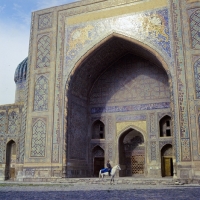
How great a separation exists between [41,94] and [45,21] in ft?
9.58

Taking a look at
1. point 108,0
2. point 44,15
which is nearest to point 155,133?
point 108,0

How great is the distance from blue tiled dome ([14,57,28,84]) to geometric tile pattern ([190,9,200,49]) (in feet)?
33.7

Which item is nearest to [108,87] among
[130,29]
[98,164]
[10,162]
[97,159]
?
[130,29]

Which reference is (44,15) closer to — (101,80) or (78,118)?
(101,80)

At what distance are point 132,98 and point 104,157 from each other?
2.44 m

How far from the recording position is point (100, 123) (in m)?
11.8

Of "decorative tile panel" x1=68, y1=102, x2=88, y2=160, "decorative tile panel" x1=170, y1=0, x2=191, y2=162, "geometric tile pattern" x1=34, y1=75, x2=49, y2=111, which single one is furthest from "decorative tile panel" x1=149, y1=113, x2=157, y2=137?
"geometric tile pattern" x1=34, y1=75, x2=49, y2=111

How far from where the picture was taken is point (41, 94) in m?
10.6

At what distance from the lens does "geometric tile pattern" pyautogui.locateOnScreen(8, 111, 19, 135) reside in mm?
11750

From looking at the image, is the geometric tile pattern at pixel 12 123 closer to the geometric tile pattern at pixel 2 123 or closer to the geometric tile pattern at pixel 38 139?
the geometric tile pattern at pixel 2 123

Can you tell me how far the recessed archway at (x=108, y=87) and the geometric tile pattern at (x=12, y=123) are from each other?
2.59 metres

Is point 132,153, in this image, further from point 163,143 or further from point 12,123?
point 12,123

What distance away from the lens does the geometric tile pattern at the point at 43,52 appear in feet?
35.8

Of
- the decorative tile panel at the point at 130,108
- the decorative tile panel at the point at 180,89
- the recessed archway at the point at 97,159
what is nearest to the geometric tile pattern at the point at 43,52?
the decorative tile panel at the point at 130,108
